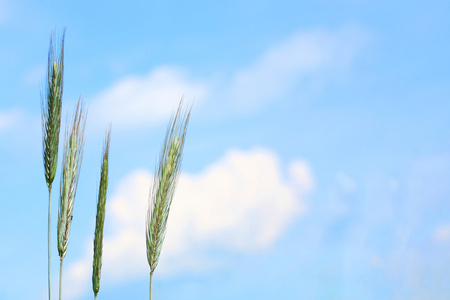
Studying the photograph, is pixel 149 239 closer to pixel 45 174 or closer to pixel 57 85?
pixel 45 174

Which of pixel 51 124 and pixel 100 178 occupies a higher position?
pixel 51 124

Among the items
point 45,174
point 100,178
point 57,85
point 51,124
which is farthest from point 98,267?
point 57,85

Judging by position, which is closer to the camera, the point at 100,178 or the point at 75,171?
the point at 100,178

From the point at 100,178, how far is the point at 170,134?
20.2 inches

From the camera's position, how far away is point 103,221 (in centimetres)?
344

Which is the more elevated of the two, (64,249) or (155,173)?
(155,173)

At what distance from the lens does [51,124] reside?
3.82m

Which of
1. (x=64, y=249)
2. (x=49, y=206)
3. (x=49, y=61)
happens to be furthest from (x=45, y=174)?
(x=49, y=61)

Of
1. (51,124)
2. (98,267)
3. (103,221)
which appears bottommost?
(98,267)

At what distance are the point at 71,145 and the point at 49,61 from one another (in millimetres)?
634

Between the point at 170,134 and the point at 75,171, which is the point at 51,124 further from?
the point at 170,134

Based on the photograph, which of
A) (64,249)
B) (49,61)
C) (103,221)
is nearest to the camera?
(103,221)

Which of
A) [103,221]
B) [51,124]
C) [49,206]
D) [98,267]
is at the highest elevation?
[51,124]

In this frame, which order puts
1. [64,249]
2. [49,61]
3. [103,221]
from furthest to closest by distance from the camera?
[49,61], [64,249], [103,221]
